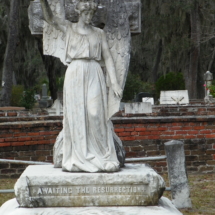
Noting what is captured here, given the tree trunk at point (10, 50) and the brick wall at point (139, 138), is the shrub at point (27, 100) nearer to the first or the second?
the tree trunk at point (10, 50)

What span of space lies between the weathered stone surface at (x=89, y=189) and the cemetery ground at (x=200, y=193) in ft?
6.25

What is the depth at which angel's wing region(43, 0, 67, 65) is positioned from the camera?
16.9 ft

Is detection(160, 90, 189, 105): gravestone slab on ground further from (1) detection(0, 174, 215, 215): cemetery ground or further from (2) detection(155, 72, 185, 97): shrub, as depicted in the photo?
(1) detection(0, 174, 215, 215): cemetery ground

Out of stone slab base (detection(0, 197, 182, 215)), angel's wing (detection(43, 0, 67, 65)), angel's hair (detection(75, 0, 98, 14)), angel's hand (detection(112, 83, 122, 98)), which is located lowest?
stone slab base (detection(0, 197, 182, 215))

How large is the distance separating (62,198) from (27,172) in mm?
483

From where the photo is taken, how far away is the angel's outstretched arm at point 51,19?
16.2 feet

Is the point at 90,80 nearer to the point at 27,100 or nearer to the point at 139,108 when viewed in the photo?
the point at 139,108

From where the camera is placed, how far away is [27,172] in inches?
193

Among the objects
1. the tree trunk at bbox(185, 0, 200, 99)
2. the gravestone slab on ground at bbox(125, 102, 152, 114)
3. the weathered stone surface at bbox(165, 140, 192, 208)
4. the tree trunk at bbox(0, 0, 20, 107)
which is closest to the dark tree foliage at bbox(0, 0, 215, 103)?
the tree trunk at bbox(185, 0, 200, 99)

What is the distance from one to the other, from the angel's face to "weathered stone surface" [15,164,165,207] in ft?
5.22

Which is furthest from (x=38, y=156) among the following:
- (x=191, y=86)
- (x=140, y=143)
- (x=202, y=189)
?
(x=191, y=86)

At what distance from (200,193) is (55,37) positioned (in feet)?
12.1

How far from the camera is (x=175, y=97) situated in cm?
1881

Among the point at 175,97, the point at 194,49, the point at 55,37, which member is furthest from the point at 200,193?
the point at 194,49
